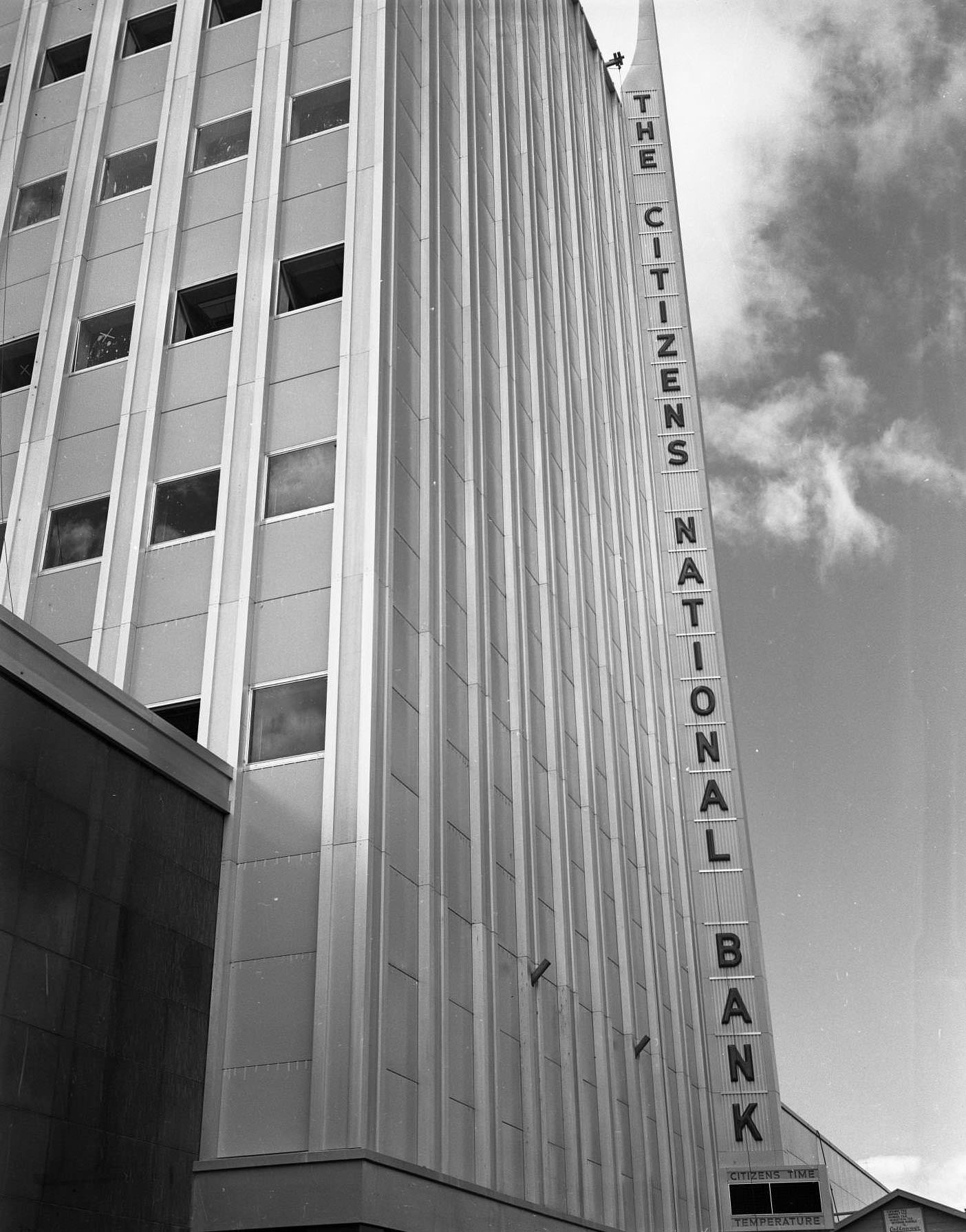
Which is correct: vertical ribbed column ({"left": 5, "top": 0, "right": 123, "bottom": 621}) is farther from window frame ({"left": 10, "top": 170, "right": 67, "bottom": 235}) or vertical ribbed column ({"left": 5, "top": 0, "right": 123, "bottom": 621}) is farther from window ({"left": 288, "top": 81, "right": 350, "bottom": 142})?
window ({"left": 288, "top": 81, "right": 350, "bottom": 142})

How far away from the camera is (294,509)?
2286cm

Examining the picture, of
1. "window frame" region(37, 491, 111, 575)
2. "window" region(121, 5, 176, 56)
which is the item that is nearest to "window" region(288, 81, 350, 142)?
"window" region(121, 5, 176, 56)

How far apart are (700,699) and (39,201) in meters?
24.6

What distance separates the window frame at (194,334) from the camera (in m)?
25.6

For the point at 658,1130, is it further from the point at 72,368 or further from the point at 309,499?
the point at 72,368

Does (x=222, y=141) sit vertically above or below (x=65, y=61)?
below

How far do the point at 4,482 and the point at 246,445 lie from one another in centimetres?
519

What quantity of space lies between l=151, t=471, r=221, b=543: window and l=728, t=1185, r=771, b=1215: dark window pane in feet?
70.0

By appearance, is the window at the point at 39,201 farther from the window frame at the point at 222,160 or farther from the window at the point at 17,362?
the window at the point at 17,362

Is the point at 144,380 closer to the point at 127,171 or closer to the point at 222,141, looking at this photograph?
the point at 222,141

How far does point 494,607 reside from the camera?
28.0 m

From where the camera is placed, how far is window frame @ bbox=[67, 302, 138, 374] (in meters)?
26.1

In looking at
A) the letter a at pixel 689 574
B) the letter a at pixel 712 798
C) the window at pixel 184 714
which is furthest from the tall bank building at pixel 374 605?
the letter a at pixel 689 574

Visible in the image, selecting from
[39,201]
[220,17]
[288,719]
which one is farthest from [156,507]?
[220,17]
